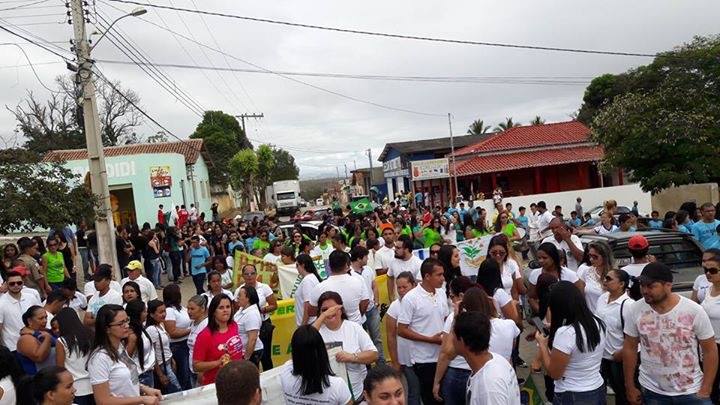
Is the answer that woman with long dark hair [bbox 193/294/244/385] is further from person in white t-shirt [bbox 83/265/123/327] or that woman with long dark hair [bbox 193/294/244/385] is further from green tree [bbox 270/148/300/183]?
green tree [bbox 270/148/300/183]

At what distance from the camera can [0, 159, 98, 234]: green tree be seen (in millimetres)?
13688

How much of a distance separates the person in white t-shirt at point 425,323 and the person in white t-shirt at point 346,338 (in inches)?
30.1

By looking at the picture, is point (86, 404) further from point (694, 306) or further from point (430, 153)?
point (430, 153)

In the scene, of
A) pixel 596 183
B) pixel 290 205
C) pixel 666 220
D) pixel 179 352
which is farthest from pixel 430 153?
pixel 179 352

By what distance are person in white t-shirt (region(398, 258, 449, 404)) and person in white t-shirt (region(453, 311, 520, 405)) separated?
70.2 inches

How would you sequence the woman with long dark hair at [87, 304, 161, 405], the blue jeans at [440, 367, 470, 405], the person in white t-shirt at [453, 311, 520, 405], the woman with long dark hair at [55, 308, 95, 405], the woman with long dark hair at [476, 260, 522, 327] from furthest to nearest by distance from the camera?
1. the woman with long dark hair at [476, 260, 522, 327]
2. the woman with long dark hair at [55, 308, 95, 405]
3. the blue jeans at [440, 367, 470, 405]
4. the woman with long dark hair at [87, 304, 161, 405]
5. the person in white t-shirt at [453, 311, 520, 405]

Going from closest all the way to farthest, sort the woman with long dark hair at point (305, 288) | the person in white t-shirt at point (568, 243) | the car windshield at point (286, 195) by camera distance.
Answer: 1. the woman with long dark hair at point (305, 288)
2. the person in white t-shirt at point (568, 243)
3. the car windshield at point (286, 195)

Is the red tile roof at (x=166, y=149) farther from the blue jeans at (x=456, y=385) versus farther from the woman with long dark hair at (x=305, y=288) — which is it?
the blue jeans at (x=456, y=385)

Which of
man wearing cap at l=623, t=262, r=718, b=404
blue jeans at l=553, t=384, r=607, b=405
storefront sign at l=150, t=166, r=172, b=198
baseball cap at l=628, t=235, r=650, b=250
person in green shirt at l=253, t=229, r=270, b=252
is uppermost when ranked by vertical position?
storefront sign at l=150, t=166, r=172, b=198

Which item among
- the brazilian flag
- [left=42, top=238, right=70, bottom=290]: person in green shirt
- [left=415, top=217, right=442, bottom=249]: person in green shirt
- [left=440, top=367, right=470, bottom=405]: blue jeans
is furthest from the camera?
the brazilian flag

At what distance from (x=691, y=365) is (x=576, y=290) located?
36.9 inches

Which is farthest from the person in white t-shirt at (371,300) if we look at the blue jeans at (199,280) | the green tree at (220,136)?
the green tree at (220,136)

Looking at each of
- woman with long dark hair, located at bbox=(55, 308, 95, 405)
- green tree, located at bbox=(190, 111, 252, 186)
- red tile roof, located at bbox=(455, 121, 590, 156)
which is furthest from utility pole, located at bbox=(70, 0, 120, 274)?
green tree, located at bbox=(190, 111, 252, 186)

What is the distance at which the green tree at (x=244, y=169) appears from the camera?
55281 millimetres
